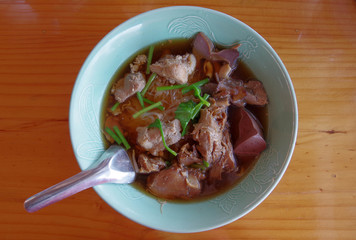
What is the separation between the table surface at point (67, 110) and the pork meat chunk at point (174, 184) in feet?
0.97

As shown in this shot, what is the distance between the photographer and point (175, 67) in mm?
1513

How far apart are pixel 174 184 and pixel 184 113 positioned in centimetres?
45

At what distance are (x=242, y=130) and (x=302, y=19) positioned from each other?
976mm

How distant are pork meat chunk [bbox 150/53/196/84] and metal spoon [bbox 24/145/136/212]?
0.56 metres

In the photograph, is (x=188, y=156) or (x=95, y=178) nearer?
(x=95, y=178)

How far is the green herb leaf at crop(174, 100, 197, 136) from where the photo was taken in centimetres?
150

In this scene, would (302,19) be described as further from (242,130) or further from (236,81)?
(242,130)

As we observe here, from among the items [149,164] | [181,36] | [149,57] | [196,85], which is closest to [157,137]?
[149,164]

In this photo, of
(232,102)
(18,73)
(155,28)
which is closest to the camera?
(155,28)

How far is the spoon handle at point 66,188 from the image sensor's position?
106 cm

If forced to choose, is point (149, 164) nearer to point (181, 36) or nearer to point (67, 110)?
point (67, 110)

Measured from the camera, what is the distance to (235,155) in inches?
62.8

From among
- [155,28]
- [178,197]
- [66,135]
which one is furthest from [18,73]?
[178,197]

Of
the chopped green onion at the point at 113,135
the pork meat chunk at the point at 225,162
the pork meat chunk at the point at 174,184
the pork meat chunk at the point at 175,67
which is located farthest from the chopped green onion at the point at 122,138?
the pork meat chunk at the point at 225,162
